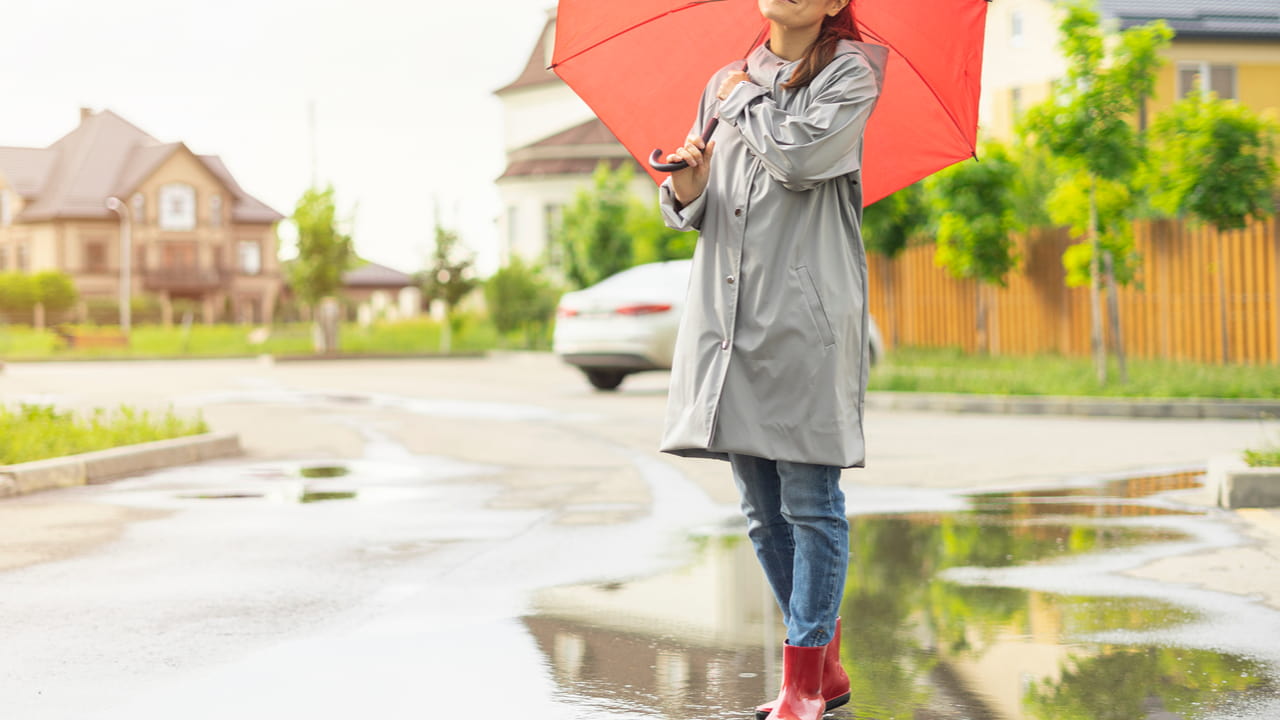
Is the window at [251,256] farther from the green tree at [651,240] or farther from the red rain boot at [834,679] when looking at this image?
the red rain boot at [834,679]

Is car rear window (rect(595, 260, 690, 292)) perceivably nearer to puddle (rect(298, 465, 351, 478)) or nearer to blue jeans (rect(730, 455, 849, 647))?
puddle (rect(298, 465, 351, 478))

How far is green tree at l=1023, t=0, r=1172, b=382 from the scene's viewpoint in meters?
16.5

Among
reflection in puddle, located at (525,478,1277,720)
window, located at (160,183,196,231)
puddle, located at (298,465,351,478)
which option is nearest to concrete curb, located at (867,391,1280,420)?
puddle, located at (298,465,351,478)

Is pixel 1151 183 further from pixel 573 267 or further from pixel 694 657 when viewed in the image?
pixel 573 267

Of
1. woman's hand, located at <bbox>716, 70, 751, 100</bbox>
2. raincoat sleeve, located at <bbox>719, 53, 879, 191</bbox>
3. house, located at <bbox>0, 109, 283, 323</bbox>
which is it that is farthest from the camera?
house, located at <bbox>0, 109, 283, 323</bbox>


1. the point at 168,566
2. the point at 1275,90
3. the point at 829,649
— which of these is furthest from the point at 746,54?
the point at 1275,90

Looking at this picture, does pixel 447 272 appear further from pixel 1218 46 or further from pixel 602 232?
pixel 1218 46

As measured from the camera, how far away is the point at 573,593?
19.4ft

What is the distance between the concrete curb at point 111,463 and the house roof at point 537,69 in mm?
45621

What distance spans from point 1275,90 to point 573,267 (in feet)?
55.3

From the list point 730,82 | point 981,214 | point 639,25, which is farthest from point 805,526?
point 981,214

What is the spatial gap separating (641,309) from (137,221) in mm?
59664

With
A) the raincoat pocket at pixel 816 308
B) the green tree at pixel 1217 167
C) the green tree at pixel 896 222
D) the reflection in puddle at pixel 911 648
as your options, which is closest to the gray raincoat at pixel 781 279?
the raincoat pocket at pixel 816 308

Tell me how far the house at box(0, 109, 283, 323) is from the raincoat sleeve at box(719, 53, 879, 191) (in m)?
72.1
